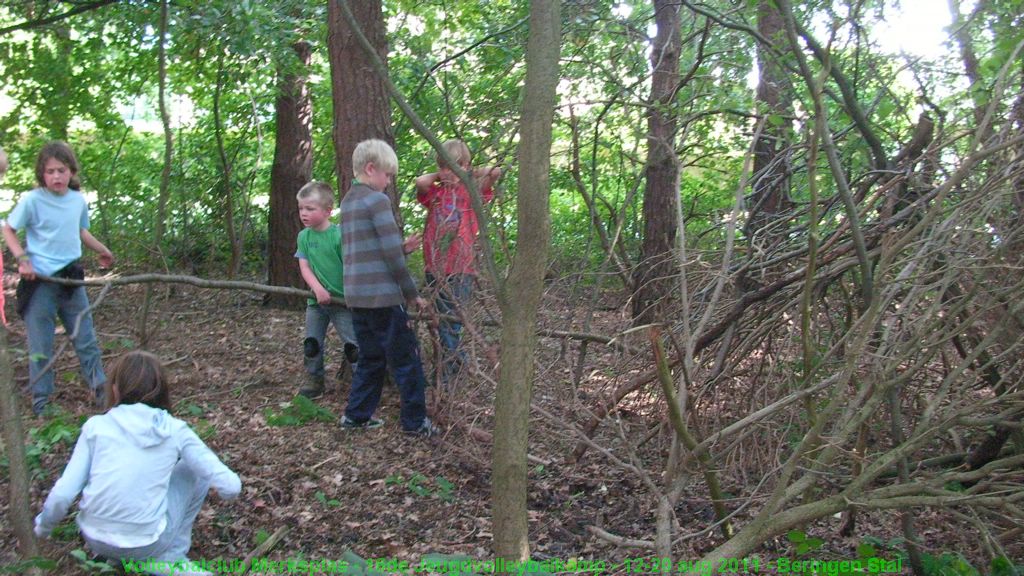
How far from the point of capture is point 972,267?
325cm

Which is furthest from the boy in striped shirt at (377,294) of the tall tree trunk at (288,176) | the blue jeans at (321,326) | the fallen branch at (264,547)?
the tall tree trunk at (288,176)

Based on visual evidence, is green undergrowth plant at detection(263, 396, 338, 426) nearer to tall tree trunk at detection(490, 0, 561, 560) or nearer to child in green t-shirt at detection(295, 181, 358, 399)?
child in green t-shirt at detection(295, 181, 358, 399)

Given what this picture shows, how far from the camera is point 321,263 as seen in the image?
17.5 feet

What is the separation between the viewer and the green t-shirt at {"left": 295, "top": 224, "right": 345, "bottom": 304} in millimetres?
5324

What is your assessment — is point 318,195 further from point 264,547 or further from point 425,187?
point 264,547

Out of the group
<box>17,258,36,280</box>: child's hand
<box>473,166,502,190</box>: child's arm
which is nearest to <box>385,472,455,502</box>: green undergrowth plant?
<box>473,166,502,190</box>: child's arm

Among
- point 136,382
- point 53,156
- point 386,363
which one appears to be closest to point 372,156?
point 386,363

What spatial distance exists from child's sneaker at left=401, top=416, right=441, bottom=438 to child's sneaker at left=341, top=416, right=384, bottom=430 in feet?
0.71

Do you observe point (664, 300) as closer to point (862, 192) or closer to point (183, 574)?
point (862, 192)

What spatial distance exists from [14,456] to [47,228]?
8.49 ft

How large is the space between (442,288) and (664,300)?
123 centimetres

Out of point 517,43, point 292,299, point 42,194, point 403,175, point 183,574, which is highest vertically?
point 517,43

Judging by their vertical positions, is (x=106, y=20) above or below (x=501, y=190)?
above

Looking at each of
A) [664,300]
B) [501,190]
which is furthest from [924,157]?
[501,190]
